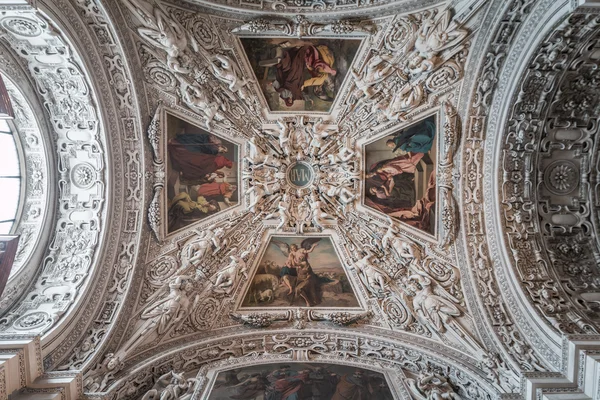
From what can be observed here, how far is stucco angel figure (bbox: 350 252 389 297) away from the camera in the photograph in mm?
10523

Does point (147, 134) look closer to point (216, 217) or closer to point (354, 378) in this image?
point (216, 217)

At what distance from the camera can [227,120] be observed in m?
10.6

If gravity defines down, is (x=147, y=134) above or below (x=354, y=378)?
above

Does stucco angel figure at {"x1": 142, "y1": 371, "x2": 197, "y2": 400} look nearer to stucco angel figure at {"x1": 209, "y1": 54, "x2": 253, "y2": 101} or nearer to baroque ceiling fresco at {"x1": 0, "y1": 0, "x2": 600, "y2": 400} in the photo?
baroque ceiling fresco at {"x1": 0, "y1": 0, "x2": 600, "y2": 400}

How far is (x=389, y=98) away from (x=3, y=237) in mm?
8967

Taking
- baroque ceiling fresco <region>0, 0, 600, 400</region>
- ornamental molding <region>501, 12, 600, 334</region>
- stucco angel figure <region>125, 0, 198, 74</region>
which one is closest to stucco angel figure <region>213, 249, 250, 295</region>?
baroque ceiling fresco <region>0, 0, 600, 400</region>

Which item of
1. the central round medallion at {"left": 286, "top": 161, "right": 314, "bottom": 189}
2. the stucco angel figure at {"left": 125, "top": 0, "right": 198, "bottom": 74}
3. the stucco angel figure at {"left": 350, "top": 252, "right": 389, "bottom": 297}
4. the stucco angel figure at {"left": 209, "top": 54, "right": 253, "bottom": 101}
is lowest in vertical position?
the stucco angel figure at {"left": 350, "top": 252, "right": 389, "bottom": 297}

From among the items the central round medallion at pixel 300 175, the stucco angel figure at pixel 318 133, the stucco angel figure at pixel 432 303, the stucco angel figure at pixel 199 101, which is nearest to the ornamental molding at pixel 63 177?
the stucco angel figure at pixel 199 101

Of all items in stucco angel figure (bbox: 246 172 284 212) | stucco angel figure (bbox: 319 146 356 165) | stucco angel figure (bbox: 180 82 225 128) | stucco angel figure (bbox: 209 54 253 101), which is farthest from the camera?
stucco angel figure (bbox: 246 172 284 212)

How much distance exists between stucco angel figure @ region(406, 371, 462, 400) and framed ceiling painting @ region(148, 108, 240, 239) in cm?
630

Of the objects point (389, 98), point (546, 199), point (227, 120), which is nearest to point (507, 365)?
point (546, 199)

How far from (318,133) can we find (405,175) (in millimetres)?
Answer: 2608

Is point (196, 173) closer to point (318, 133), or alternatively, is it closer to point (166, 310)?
point (318, 133)

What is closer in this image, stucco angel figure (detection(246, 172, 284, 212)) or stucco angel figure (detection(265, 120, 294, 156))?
stucco angel figure (detection(265, 120, 294, 156))
